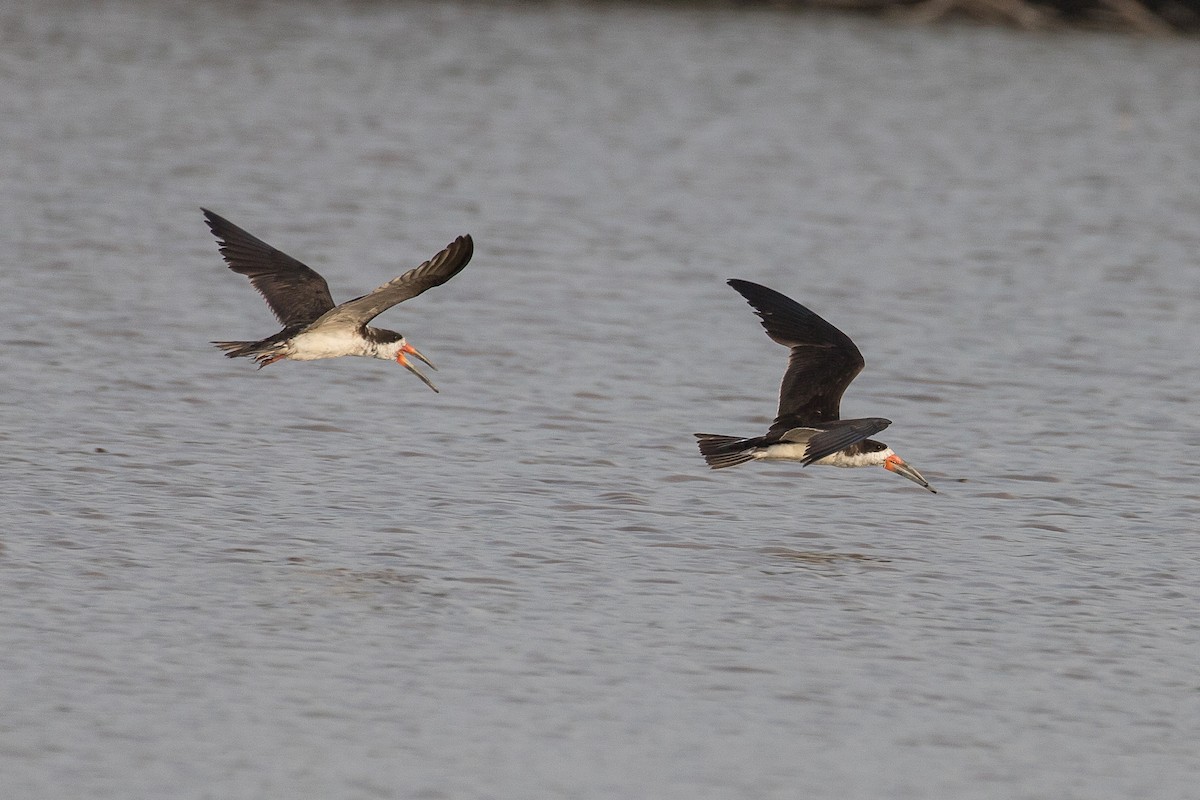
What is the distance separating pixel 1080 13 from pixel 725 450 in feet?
90.6

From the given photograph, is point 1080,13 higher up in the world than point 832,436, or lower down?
higher up

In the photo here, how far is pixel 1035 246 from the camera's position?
68.0 ft

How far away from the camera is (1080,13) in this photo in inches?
1427

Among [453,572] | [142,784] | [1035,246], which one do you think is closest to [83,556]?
[453,572]

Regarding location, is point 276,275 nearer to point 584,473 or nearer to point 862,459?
point 584,473

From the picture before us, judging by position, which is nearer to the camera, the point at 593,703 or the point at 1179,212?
the point at 593,703

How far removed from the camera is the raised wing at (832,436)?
9.91 metres

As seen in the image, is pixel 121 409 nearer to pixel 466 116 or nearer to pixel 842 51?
pixel 466 116

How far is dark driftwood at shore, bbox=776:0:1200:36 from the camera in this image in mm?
35531

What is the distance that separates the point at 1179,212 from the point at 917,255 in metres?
4.59

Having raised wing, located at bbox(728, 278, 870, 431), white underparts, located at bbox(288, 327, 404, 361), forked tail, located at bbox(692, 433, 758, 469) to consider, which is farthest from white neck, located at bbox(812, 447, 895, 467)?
white underparts, located at bbox(288, 327, 404, 361)

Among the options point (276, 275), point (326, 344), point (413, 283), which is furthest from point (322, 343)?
point (413, 283)

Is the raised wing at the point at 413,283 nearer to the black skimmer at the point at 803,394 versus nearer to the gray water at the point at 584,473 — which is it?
the gray water at the point at 584,473

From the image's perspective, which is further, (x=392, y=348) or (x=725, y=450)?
(x=392, y=348)
